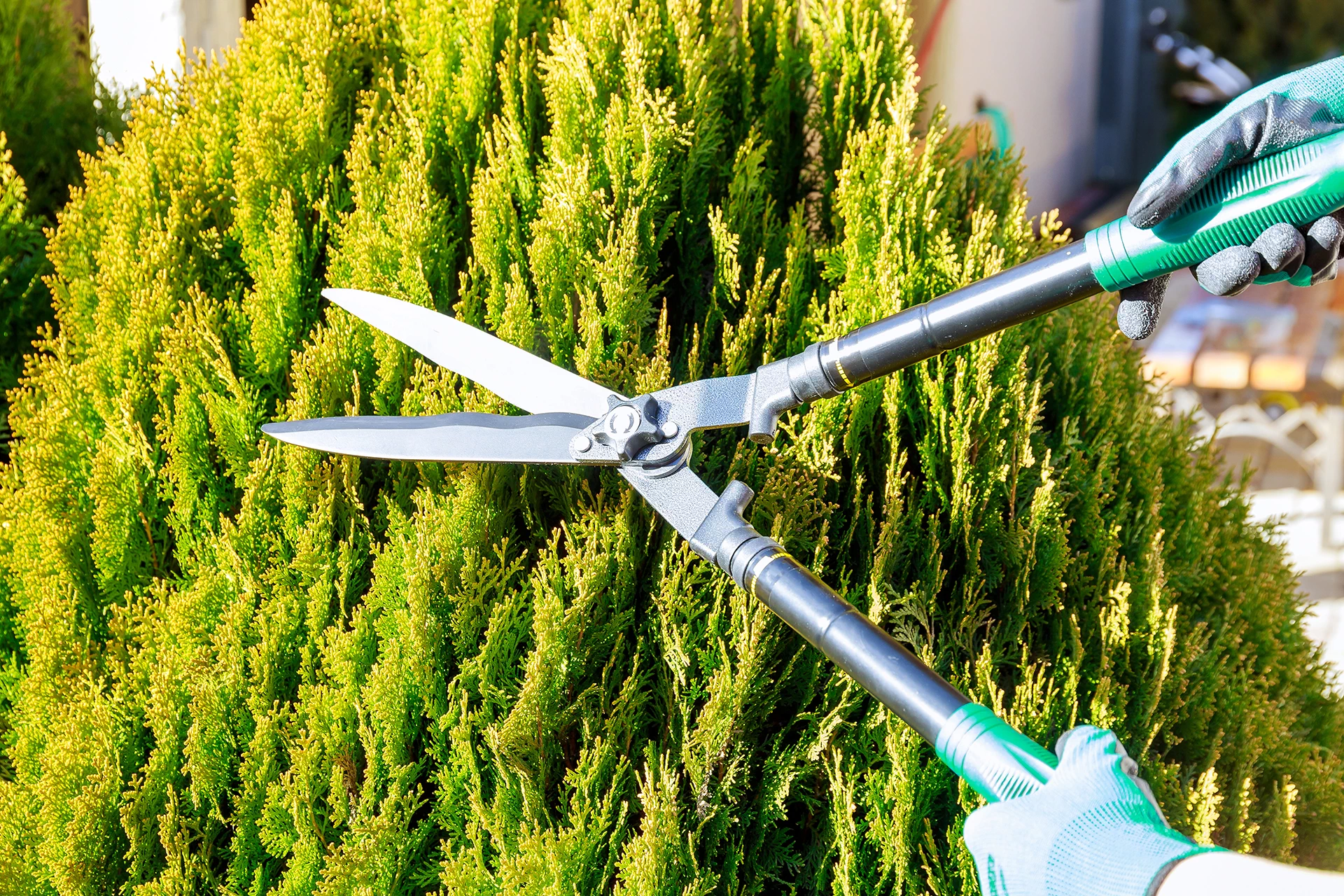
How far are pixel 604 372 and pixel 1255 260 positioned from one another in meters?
0.81

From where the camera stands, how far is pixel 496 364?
4.64 feet

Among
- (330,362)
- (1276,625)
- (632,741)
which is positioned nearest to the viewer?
(632,741)

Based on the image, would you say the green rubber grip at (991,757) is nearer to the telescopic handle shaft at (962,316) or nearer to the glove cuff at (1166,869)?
the glove cuff at (1166,869)

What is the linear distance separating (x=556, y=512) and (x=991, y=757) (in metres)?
0.73

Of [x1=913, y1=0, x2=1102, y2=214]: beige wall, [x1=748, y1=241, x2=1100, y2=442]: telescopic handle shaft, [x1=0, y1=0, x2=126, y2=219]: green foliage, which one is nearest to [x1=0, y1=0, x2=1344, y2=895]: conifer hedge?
[x1=748, y1=241, x2=1100, y2=442]: telescopic handle shaft

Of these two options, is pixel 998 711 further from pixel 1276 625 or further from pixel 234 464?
pixel 234 464

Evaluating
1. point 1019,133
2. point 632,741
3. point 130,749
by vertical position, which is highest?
point 1019,133

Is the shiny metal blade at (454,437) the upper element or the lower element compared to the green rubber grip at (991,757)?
upper

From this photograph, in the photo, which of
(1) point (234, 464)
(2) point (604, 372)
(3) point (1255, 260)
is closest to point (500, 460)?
(2) point (604, 372)

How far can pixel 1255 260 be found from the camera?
1.08 meters

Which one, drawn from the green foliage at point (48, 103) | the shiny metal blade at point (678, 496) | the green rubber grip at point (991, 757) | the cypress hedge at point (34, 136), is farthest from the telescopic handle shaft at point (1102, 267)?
the green foliage at point (48, 103)

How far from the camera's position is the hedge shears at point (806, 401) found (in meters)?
1.05

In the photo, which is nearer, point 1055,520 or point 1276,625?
point 1055,520

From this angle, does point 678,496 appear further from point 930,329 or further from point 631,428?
point 930,329
